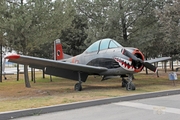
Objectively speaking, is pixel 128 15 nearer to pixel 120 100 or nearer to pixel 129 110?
pixel 120 100

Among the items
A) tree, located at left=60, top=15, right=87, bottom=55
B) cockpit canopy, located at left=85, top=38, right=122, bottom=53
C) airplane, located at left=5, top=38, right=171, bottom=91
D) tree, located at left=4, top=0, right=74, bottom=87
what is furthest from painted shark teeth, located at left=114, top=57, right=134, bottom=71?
tree, located at left=60, top=15, right=87, bottom=55

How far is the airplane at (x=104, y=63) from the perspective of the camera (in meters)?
12.0

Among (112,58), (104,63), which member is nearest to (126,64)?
(112,58)

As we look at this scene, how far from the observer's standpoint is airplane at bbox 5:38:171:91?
12031 millimetres

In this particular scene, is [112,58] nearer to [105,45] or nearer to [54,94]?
[105,45]

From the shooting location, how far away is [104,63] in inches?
522

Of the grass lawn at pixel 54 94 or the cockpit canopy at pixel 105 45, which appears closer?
the grass lawn at pixel 54 94

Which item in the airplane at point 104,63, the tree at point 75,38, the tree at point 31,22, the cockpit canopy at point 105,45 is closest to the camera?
the airplane at point 104,63

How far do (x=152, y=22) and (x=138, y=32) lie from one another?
1579mm

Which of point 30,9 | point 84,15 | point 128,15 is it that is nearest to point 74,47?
point 84,15

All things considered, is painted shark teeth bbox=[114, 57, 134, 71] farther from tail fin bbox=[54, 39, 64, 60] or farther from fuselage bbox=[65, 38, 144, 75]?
tail fin bbox=[54, 39, 64, 60]

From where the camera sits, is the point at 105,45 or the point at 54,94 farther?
the point at 105,45

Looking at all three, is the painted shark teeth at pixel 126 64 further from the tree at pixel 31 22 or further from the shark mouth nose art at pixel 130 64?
the tree at pixel 31 22

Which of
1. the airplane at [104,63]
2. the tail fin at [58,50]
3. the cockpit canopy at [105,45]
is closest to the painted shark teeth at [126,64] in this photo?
the airplane at [104,63]
